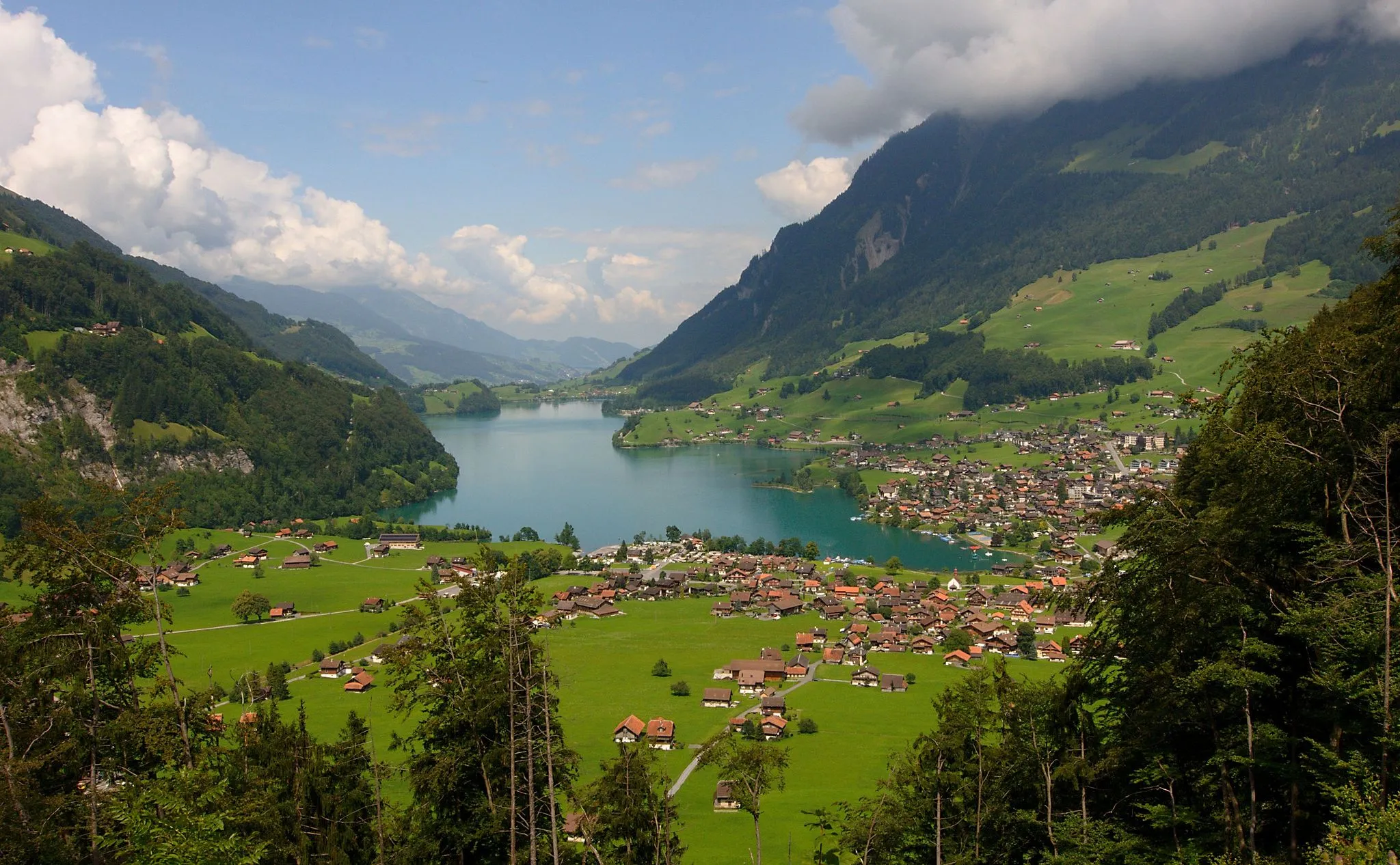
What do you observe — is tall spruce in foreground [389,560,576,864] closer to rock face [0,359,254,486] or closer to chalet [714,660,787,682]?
chalet [714,660,787,682]

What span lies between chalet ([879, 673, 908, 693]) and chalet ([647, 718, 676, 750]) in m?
14.1

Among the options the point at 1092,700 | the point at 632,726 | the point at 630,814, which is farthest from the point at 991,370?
the point at 630,814

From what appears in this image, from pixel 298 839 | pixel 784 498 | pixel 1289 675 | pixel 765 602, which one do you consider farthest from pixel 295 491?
pixel 1289 675

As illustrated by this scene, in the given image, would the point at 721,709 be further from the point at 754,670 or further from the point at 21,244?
the point at 21,244

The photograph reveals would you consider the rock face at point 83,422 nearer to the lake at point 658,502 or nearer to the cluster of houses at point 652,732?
the lake at point 658,502

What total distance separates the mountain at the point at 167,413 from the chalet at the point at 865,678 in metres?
75.8

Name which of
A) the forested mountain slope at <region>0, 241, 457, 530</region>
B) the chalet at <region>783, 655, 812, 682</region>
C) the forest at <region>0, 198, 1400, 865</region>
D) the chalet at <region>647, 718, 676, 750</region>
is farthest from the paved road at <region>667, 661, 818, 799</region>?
the forested mountain slope at <region>0, 241, 457, 530</region>

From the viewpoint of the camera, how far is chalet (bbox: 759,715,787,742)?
35812 millimetres

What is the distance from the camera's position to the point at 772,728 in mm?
36125

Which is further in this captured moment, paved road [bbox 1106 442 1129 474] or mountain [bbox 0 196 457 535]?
paved road [bbox 1106 442 1129 474]

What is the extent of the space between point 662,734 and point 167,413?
98325 mm

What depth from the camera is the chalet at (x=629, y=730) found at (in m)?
33.2

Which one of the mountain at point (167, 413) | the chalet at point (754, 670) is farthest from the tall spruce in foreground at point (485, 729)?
the mountain at point (167, 413)

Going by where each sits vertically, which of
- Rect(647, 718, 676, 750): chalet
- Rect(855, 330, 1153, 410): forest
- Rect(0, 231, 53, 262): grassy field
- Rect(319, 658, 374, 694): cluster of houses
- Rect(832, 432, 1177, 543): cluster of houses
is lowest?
Rect(319, 658, 374, 694): cluster of houses
